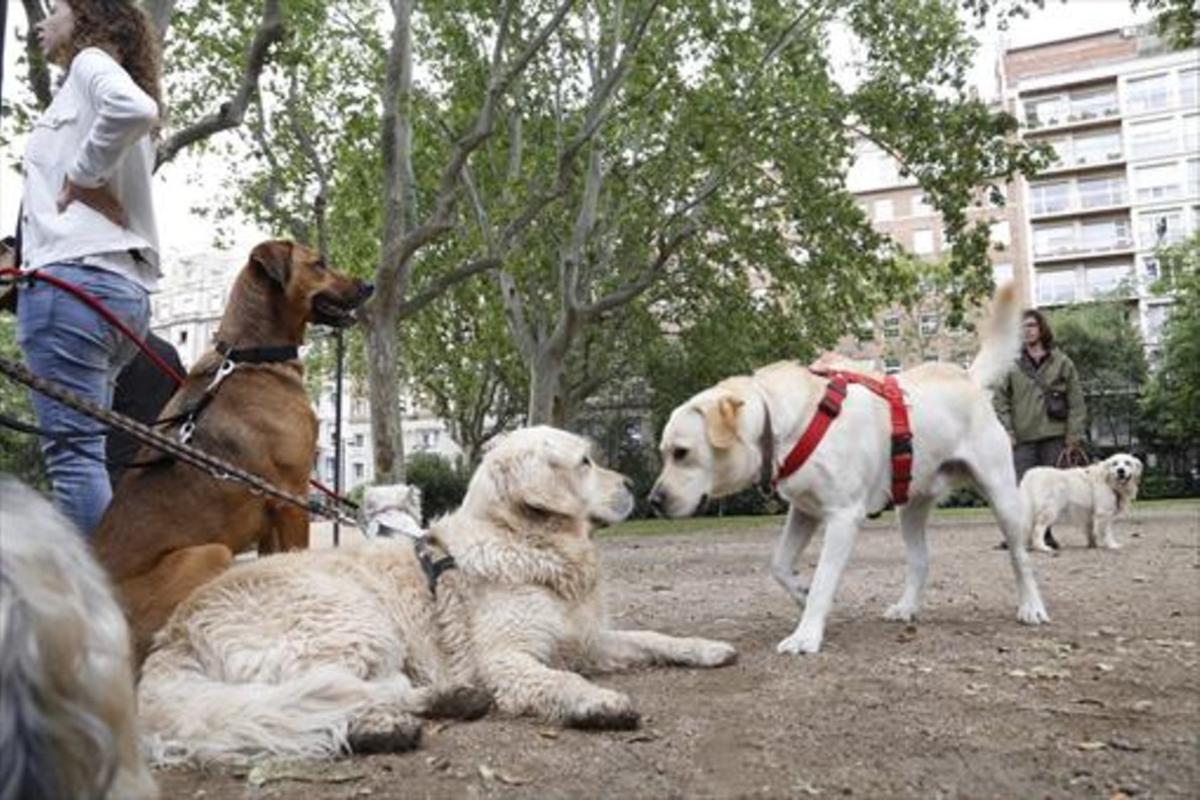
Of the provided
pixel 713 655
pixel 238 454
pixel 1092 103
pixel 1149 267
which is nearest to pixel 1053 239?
pixel 1149 267

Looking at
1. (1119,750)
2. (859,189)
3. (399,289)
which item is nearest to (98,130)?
(1119,750)

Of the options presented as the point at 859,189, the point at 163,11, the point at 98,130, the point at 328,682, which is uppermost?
the point at 859,189

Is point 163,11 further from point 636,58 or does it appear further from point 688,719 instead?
point 636,58

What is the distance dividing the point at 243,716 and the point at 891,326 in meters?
57.8

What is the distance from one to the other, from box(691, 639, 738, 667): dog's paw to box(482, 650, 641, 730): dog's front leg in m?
0.93

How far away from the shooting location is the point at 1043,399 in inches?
440

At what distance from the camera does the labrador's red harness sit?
5293 mm

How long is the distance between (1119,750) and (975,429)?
288 centimetres

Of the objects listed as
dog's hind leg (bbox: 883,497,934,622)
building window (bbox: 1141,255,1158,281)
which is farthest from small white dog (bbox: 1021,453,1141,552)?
building window (bbox: 1141,255,1158,281)

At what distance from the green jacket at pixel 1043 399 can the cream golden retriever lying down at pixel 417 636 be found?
25.6 feet

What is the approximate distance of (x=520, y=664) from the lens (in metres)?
3.94

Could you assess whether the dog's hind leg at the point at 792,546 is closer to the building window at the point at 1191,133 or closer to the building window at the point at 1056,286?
the building window at the point at 1056,286

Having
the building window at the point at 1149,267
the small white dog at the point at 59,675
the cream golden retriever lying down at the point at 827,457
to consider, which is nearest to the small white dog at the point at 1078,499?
the cream golden retriever lying down at the point at 827,457

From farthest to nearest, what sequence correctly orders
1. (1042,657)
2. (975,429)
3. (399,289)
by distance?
(399,289) < (975,429) < (1042,657)
